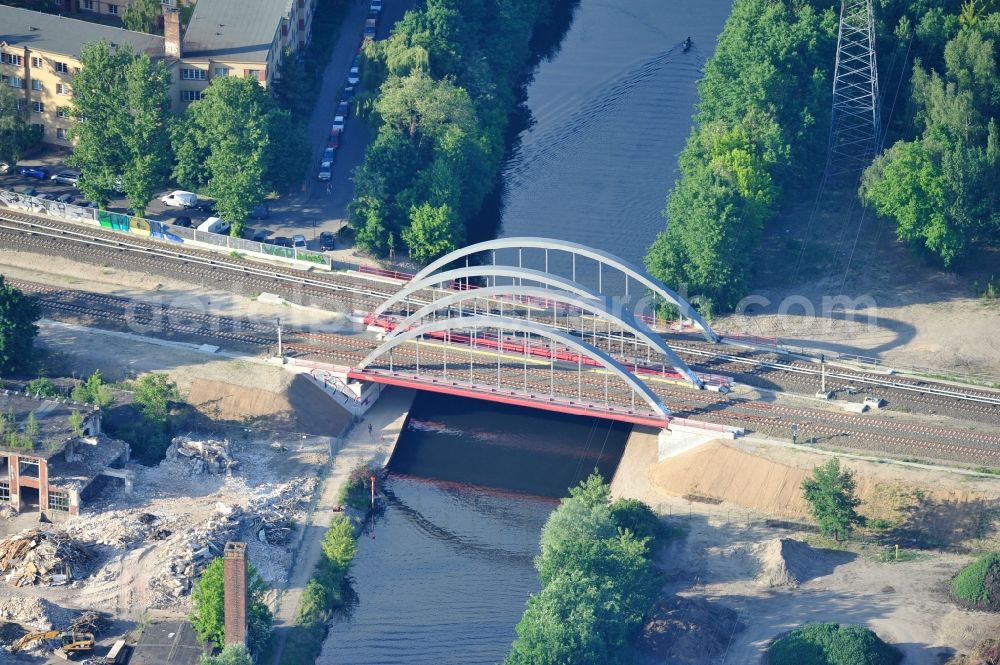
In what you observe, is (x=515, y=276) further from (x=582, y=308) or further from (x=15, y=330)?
(x=15, y=330)

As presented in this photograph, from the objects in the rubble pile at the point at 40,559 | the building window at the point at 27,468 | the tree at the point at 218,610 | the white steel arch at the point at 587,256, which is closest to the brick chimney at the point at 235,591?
the tree at the point at 218,610

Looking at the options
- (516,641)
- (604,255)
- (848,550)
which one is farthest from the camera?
(604,255)

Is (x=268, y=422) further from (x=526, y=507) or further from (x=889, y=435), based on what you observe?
(x=889, y=435)

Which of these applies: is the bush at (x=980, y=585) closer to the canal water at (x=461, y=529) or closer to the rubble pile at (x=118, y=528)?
the canal water at (x=461, y=529)

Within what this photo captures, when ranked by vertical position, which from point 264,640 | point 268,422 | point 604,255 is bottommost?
point 264,640

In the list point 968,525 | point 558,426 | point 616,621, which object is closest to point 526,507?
point 558,426

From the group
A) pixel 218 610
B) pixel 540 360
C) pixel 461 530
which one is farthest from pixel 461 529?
pixel 218 610

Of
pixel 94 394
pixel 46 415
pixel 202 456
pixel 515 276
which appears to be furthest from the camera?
pixel 515 276

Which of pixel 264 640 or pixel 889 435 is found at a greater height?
pixel 889 435
